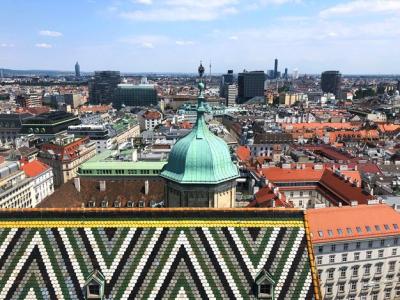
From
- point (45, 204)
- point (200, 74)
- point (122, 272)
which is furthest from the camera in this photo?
point (45, 204)

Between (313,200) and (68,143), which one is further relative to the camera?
(68,143)

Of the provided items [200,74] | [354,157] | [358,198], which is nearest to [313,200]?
[358,198]

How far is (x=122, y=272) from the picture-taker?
24.3 meters

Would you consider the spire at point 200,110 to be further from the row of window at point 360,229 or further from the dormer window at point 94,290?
the row of window at point 360,229

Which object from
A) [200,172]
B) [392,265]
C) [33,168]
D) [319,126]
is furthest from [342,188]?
[319,126]

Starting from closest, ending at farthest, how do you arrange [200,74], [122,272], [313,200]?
[122,272], [200,74], [313,200]

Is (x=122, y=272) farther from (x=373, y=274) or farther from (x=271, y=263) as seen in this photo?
(x=373, y=274)

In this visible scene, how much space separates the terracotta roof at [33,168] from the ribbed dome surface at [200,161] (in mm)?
77787

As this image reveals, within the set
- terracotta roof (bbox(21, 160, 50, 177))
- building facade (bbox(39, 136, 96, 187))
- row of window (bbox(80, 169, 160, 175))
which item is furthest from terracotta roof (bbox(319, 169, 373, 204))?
terracotta roof (bbox(21, 160, 50, 177))

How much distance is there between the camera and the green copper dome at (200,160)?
34.3 meters

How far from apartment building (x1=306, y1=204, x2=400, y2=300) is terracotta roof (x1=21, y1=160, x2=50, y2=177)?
7339 cm

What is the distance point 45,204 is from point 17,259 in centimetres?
4403

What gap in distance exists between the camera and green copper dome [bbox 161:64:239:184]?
34.3m

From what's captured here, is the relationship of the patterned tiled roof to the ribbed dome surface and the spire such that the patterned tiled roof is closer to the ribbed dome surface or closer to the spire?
the ribbed dome surface
